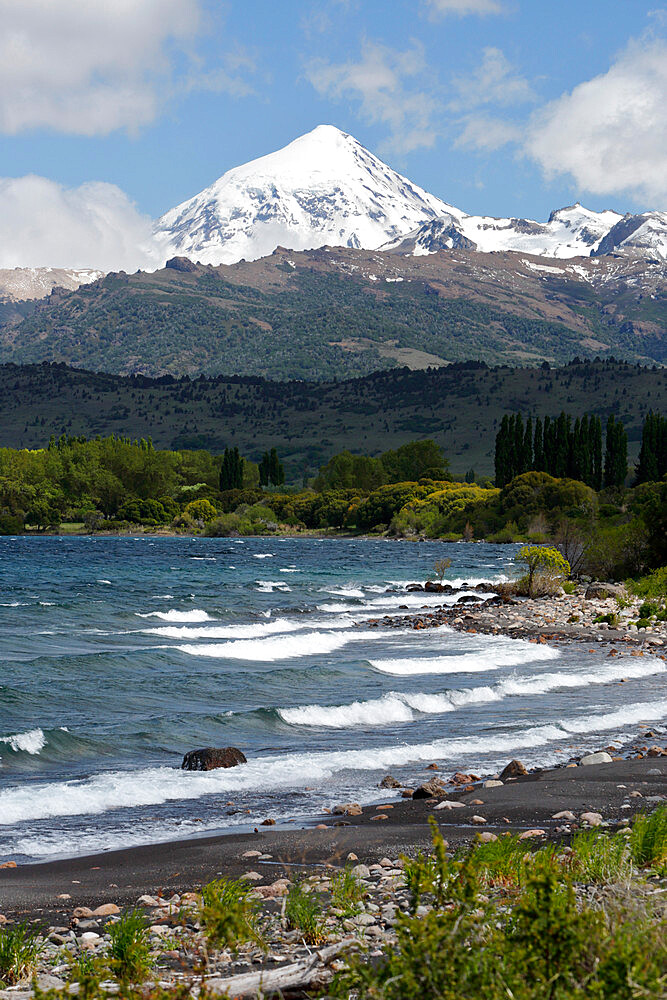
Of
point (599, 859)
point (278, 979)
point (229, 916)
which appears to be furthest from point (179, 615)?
point (278, 979)

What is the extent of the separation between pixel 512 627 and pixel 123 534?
435ft

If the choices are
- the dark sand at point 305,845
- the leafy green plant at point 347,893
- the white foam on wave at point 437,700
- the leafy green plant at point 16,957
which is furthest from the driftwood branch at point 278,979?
the white foam on wave at point 437,700

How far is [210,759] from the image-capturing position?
48.4 feet

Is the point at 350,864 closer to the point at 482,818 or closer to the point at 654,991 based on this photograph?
the point at 482,818

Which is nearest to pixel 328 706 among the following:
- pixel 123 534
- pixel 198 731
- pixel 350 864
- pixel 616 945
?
pixel 198 731

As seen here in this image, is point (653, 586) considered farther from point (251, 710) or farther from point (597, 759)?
point (597, 759)

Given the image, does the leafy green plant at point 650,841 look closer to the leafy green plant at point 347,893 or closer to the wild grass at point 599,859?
the wild grass at point 599,859

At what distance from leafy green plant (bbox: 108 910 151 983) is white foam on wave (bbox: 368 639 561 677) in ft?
64.3

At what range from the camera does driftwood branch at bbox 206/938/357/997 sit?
5.04 metres

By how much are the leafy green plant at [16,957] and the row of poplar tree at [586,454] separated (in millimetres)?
126337

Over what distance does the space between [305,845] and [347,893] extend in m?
2.92

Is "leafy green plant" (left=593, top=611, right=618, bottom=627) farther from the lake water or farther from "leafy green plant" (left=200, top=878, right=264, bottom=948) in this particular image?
"leafy green plant" (left=200, top=878, right=264, bottom=948)

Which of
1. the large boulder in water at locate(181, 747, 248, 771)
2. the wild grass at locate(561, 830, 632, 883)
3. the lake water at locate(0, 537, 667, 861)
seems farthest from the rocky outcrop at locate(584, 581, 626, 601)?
the wild grass at locate(561, 830, 632, 883)

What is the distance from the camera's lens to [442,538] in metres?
132
